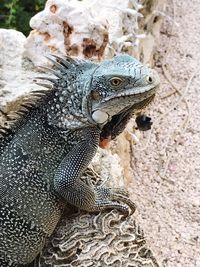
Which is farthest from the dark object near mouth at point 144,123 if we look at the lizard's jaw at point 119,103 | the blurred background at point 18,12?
the blurred background at point 18,12

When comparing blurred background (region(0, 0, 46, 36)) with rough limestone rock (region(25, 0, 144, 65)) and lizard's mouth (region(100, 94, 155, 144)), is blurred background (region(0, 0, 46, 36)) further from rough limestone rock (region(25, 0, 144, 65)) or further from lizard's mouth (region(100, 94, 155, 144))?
lizard's mouth (region(100, 94, 155, 144))

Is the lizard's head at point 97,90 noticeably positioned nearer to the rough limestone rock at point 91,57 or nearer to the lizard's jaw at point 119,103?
the lizard's jaw at point 119,103

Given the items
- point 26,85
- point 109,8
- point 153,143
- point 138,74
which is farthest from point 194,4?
point 138,74

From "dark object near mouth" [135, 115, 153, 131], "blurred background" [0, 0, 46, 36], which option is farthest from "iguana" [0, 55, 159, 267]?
"blurred background" [0, 0, 46, 36]

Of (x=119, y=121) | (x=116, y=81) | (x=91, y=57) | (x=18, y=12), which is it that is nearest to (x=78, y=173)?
(x=119, y=121)

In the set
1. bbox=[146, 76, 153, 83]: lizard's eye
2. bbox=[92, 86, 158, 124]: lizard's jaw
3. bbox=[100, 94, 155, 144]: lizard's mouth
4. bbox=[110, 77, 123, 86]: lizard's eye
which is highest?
bbox=[146, 76, 153, 83]: lizard's eye

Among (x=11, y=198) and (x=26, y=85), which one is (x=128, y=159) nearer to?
(x=26, y=85)

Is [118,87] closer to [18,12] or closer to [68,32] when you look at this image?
[68,32]

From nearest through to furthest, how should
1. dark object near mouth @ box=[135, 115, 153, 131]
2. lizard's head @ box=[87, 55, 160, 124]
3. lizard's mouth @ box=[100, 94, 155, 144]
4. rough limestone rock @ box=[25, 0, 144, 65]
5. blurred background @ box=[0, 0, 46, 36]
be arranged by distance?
lizard's head @ box=[87, 55, 160, 124] → lizard's mouth @ box=[100, 94, 155, 144] → rough limestone rock @ box=[25, 0, 144, 65] → dark object near mouth @ box=[135, 115, 153, 131] → blurred background @ box=[0, 0, 46, 36]
